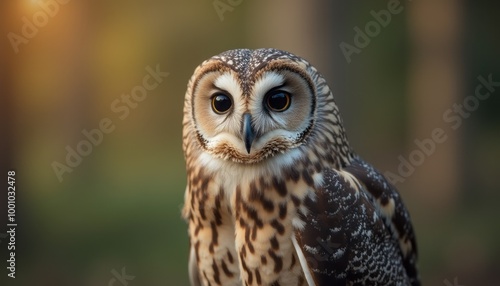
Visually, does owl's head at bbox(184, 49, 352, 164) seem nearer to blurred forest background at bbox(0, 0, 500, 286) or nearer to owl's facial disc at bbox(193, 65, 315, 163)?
owl's facial disc at bbox(193, 65, 315, 163)

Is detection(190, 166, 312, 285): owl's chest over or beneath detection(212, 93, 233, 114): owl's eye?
beneath

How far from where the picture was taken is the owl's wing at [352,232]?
1.57 m

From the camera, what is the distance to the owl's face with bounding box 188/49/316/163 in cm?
148

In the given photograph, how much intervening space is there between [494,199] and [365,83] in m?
1.51

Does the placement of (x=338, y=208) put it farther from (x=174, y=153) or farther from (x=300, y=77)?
(x=174, y=153)

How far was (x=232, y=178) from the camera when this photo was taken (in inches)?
64.2

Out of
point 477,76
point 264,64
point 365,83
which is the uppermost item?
point 365,83

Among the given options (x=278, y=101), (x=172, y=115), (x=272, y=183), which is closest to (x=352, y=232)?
(x=272, y=183)

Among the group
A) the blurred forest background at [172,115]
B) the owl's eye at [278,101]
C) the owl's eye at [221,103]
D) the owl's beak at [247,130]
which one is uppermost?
the blurred forest background at [172,115]

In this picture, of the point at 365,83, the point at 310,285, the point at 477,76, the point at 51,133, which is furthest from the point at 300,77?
the point at 365,83

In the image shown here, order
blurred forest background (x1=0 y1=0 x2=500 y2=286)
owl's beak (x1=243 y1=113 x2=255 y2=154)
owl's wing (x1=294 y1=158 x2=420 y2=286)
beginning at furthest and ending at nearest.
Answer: blurred forest background (x1=0 y1=0 x2=500 y2=286) < owl's wing (x1=294 y1=158 x2=420 y2=286) < owl's beak (x1=243 y1=113 x2=255 y2=154)

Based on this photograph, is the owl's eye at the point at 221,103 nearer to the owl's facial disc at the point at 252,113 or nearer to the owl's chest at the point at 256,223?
the owl's facial disc at the point at 252,113

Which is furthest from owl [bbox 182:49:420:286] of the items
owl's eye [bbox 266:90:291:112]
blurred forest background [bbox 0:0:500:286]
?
blurred forest background [bbox 0:0:500:286]

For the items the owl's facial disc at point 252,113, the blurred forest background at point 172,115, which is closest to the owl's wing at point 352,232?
the owl's facial disc at point 252,113
